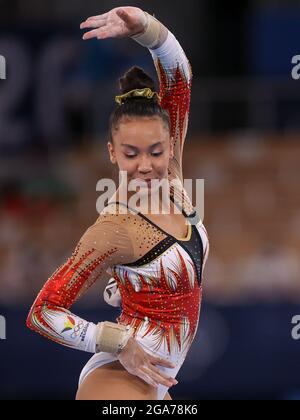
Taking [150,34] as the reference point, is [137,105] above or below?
below

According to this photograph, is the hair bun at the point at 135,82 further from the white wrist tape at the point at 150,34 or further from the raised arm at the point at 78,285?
the raised arm at the point at 78,285

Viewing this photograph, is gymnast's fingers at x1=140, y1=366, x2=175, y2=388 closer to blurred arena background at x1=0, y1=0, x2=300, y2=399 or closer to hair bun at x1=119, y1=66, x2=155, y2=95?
hair bun at x1=119, y1=66, x2=155, y2=95

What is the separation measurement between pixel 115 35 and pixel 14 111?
5.07 metres

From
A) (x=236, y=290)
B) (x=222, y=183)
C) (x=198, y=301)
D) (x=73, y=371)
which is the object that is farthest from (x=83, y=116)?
(x=198, y=301)

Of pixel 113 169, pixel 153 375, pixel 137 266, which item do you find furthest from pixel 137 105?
pixel 113 169

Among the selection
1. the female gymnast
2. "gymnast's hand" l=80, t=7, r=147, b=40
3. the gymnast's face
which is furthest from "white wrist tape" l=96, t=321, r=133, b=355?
"gymnast's hand" l=80, t=7, r=147, b=40

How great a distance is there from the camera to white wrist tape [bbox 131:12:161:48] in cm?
304

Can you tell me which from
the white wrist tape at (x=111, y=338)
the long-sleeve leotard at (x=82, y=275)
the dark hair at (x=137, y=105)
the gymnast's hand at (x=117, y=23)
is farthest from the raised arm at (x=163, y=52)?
the white wrist tape at (x=111, y=338)

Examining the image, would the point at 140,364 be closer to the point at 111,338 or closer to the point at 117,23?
the point at 111,338

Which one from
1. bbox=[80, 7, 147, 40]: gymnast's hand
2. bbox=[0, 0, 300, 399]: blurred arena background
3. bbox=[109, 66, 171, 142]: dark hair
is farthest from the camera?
bbox=[0, 0, 300, 399]: blurred arena background

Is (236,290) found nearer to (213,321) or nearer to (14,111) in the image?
(213,321)

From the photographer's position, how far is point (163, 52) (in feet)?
10.4

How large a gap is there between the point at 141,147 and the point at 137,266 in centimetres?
35

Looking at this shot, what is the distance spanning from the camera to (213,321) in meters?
6.41
